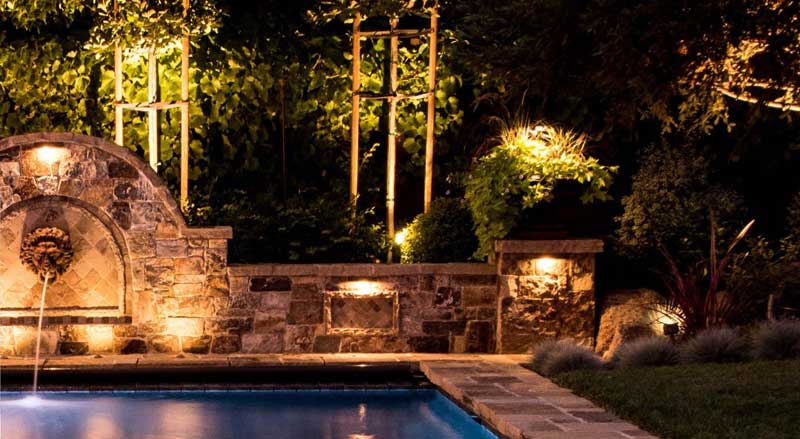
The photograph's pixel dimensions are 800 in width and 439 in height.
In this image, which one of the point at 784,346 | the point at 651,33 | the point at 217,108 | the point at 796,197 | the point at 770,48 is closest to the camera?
the point at 651,33

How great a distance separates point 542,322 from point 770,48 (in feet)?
13.8

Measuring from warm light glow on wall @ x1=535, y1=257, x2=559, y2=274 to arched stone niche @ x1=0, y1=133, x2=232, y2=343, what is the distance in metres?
2.73

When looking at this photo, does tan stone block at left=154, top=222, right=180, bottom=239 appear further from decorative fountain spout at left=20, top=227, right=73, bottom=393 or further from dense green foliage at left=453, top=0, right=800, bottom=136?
dense green foliage at left=453, top=0, right=800, bottom=136

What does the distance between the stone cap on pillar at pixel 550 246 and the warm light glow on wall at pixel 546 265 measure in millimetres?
70

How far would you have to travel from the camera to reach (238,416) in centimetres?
946

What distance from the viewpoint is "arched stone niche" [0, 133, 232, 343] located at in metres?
11.0

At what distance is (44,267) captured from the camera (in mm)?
11086

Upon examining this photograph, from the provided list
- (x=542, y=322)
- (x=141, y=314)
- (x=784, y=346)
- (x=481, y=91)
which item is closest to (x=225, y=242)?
(x=141, y=314)

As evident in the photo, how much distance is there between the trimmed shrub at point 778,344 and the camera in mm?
9695

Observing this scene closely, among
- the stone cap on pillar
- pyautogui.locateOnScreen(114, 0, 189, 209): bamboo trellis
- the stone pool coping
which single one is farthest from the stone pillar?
pyautogui.locateOnScreen(114, 0, 189, 209): bamboo trellis

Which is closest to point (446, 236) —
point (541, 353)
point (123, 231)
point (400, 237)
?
point (400, 237)

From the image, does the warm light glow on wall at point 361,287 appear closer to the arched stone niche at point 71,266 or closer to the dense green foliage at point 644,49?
the arched stone niche at point 71,266

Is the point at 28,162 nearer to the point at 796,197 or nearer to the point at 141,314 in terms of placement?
the point at 141,314

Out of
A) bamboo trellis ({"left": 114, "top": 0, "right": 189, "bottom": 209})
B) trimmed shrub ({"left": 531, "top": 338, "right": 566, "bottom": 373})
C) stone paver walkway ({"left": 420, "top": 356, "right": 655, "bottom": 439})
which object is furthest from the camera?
bamboo trellis ({"left": 114, "top": 0, "right": 189, "bottom": 209})
